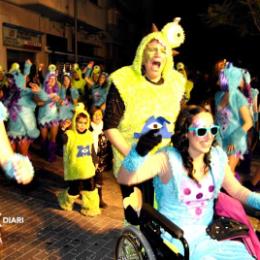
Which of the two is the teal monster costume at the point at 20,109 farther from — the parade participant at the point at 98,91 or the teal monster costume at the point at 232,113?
the teal monster costume at the point at 232,113

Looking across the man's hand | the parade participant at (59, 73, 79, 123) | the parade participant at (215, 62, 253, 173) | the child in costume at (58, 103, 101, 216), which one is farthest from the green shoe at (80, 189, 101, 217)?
the parade participant at (59, 73, 79, 123)

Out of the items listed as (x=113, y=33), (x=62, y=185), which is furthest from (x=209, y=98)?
(x=113, y=33)

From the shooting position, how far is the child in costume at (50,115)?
7516 millimetres

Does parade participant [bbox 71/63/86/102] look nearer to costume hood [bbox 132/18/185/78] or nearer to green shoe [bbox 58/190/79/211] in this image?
green shoe [bbox 58/190/79/211]

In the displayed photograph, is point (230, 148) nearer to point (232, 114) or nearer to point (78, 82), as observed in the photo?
point (232, 114)

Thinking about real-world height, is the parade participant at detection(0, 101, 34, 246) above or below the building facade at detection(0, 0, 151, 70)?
below

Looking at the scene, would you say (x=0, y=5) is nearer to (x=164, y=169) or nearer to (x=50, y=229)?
(x=50, y=229)

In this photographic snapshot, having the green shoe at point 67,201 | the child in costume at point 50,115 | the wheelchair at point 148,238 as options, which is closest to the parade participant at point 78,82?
the child in costume at point 50,115

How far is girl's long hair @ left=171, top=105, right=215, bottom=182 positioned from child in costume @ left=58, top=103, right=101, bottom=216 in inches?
101

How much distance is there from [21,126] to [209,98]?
3.17 m

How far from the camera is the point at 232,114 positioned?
520cm

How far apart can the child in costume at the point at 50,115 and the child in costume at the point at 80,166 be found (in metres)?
2.48

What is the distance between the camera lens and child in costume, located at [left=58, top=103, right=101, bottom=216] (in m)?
4.96

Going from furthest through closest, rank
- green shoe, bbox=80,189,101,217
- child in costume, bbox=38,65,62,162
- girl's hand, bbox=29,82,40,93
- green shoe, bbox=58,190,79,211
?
child in costume, bbox=38,65,62,162 → girl's hand, bbox=29,82,40,93 → green shoe, bbox=58,190,79,211 → green shoe, bbox=80,189,101,217
